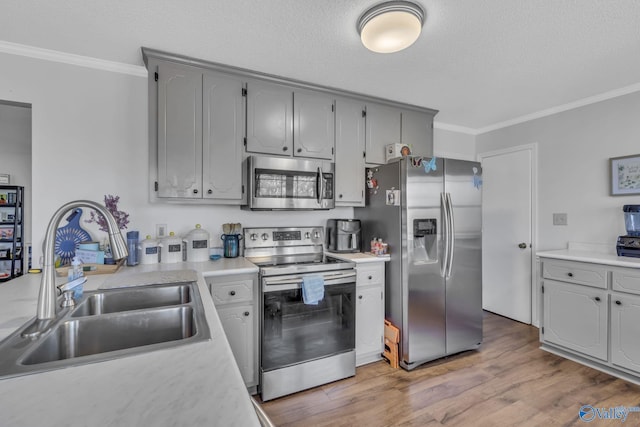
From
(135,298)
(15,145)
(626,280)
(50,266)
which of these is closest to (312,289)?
(135,298)

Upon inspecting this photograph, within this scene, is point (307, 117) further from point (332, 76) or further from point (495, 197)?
point (495, 197)

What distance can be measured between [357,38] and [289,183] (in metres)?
1.18

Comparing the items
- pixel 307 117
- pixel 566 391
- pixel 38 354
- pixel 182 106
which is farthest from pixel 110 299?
pixel 566 391

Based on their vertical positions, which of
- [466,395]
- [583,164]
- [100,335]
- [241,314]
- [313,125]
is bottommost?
[466,395]

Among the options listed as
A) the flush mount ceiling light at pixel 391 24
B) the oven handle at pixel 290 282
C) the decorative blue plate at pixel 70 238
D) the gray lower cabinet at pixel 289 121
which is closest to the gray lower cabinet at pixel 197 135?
the gray lower cabinet at pixel 289 121

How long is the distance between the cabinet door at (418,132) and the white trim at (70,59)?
2.45 metres

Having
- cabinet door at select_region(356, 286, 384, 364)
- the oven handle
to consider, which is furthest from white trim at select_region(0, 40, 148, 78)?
cabinet door at select_region(356, 286, 384, 364)

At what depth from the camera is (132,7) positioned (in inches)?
65.3

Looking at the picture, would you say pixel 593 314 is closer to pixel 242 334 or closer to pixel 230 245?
pixel 242 334

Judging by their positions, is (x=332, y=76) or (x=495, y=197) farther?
(x=495, y=197)

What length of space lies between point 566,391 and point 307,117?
2938 millimetres

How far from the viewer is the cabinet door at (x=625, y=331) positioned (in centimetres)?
218

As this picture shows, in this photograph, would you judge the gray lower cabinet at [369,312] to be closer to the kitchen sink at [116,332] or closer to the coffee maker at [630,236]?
the kitchen sink at [116,332]

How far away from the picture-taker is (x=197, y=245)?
7.74 ft
